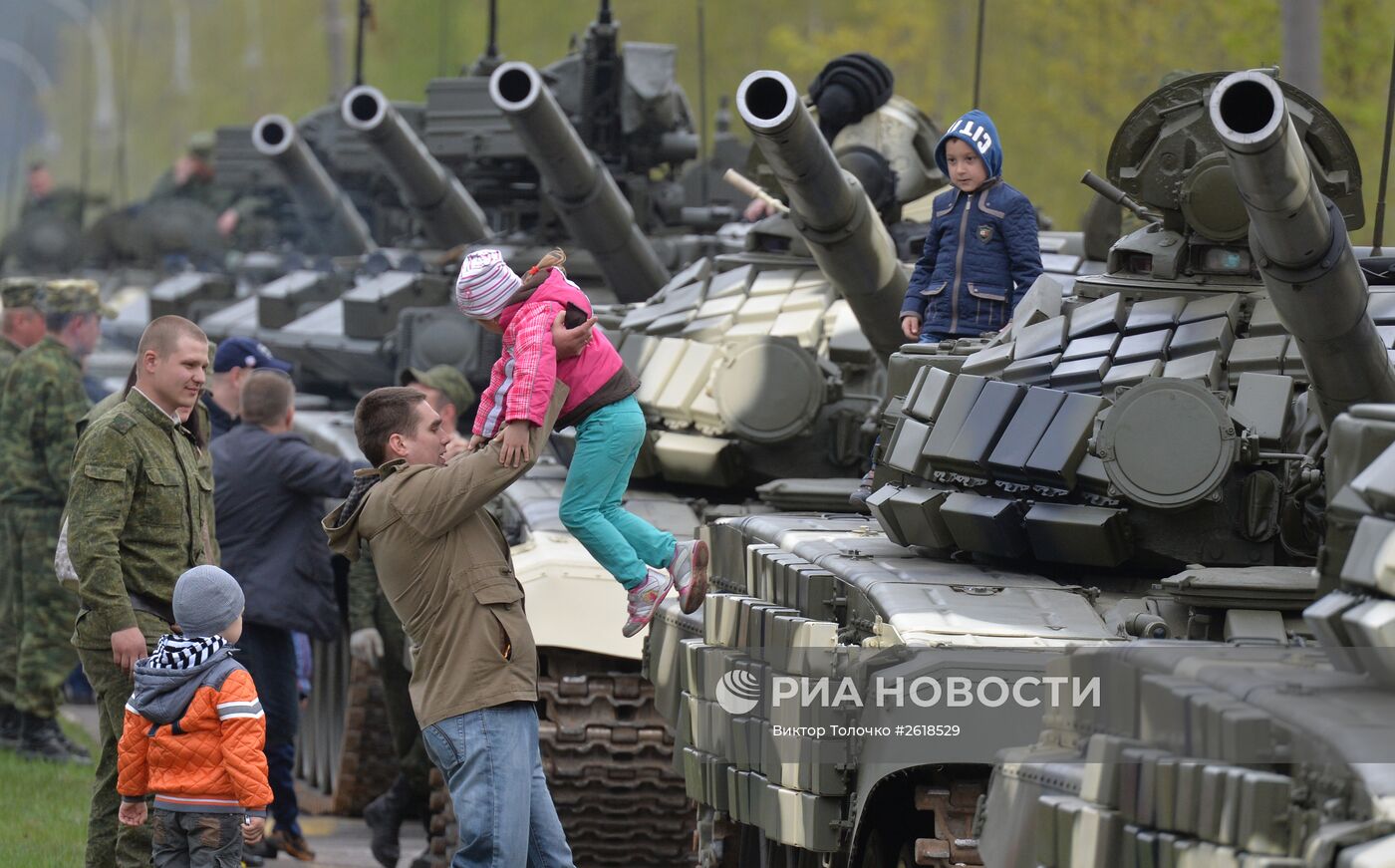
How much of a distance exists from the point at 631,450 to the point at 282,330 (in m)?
→ 9.80

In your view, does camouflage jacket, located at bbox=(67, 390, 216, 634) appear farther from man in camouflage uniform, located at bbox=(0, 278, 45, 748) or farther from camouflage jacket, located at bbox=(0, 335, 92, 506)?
man in camouflage uniform, located at bbox=(0, 278, 45, 748)

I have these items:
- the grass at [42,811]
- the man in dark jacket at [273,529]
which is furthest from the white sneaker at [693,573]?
the grass at [42,811]

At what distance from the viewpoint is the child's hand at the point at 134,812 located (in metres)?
7.00

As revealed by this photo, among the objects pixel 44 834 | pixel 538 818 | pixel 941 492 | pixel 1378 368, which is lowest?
pixel 44 834

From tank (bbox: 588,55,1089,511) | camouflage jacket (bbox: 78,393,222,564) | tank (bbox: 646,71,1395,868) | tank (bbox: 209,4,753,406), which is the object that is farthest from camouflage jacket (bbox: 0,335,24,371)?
tank (bbox: 646,71,1395,868)

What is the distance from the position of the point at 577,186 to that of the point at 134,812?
20.9 ft

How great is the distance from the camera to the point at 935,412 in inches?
292

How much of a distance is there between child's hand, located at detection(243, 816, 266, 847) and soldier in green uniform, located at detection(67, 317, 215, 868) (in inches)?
28.5

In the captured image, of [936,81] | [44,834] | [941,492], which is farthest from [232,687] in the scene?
[936,81]

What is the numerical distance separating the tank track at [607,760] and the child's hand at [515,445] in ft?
9.26

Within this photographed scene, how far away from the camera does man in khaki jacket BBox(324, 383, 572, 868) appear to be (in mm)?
6547

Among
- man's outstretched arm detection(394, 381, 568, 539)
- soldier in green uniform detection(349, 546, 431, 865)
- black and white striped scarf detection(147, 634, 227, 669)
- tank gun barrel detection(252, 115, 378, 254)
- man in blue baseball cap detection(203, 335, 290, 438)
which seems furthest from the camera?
tank gun barrel detection(252, 115, 378, 254)

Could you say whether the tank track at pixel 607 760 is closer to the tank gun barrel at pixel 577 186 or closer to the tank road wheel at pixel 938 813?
the tank road wheel at pixel 938 813

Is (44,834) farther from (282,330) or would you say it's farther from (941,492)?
(282,330)
